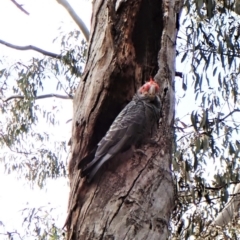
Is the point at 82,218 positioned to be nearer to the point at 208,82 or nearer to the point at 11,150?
the point at 208,82

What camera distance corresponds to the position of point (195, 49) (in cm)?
532

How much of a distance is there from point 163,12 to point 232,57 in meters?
2.27

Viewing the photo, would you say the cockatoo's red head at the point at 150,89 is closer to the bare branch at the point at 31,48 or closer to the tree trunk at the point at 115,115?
the tree trunk at the point at 115,115

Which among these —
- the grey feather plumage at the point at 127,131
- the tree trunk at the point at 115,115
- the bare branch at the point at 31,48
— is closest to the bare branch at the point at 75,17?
the bare branch at the point at 31,48

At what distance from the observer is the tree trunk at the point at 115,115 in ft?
8.02

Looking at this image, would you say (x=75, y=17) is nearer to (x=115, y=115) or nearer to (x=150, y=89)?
(x=115, y=115)

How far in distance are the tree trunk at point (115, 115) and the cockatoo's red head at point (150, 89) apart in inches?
3.1

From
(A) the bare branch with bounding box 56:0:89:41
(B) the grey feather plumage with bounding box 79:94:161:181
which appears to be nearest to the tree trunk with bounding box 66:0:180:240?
(B) the grey feather plumage with bounding box 79:94:161:181

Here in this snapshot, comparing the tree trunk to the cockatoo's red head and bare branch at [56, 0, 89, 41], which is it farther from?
bare branch at [56, 0, 89, 41]

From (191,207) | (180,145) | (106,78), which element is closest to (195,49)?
(180,145)

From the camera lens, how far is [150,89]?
2.96m

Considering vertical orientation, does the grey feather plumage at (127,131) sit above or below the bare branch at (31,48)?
below

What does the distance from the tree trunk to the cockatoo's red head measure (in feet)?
0.26

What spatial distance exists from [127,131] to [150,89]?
262mm
